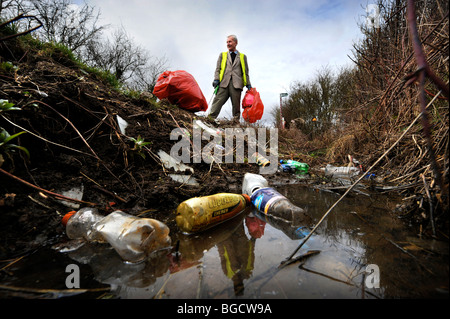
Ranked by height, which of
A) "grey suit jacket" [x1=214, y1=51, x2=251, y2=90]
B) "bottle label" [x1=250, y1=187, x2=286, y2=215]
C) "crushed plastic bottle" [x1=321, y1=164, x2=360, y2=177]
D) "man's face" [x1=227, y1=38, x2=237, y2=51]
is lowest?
"bottle label" [x1=250, y1=187, x2=286, y2=215]

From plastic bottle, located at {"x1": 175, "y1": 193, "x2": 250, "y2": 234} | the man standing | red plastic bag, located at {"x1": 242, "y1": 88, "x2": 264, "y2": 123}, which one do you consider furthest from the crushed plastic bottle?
the man standing

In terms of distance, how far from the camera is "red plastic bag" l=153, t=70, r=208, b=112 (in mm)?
4059

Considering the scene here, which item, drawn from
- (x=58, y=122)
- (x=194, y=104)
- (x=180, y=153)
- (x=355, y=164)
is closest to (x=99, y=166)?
(x=58, y=122)

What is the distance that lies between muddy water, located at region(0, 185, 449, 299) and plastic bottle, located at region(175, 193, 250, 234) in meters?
0.07

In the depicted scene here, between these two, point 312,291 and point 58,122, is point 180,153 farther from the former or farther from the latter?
point 312,291

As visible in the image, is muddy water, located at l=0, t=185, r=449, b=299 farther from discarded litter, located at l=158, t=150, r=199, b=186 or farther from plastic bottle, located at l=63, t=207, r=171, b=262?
discarded litter, located at l=158, t=150, r=199, b=186

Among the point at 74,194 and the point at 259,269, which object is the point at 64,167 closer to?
the point at 74,194

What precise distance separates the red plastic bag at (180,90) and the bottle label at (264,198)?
10.4ft

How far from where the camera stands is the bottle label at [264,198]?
1607 mm

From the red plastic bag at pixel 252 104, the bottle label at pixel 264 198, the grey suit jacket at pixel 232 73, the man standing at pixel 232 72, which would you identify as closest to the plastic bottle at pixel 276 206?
the bottle label at pixel 264 198

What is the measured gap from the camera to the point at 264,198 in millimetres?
1659

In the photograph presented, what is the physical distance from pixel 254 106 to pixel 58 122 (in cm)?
411

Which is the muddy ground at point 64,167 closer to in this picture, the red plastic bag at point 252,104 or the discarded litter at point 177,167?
the discarded litter at point 177,167
